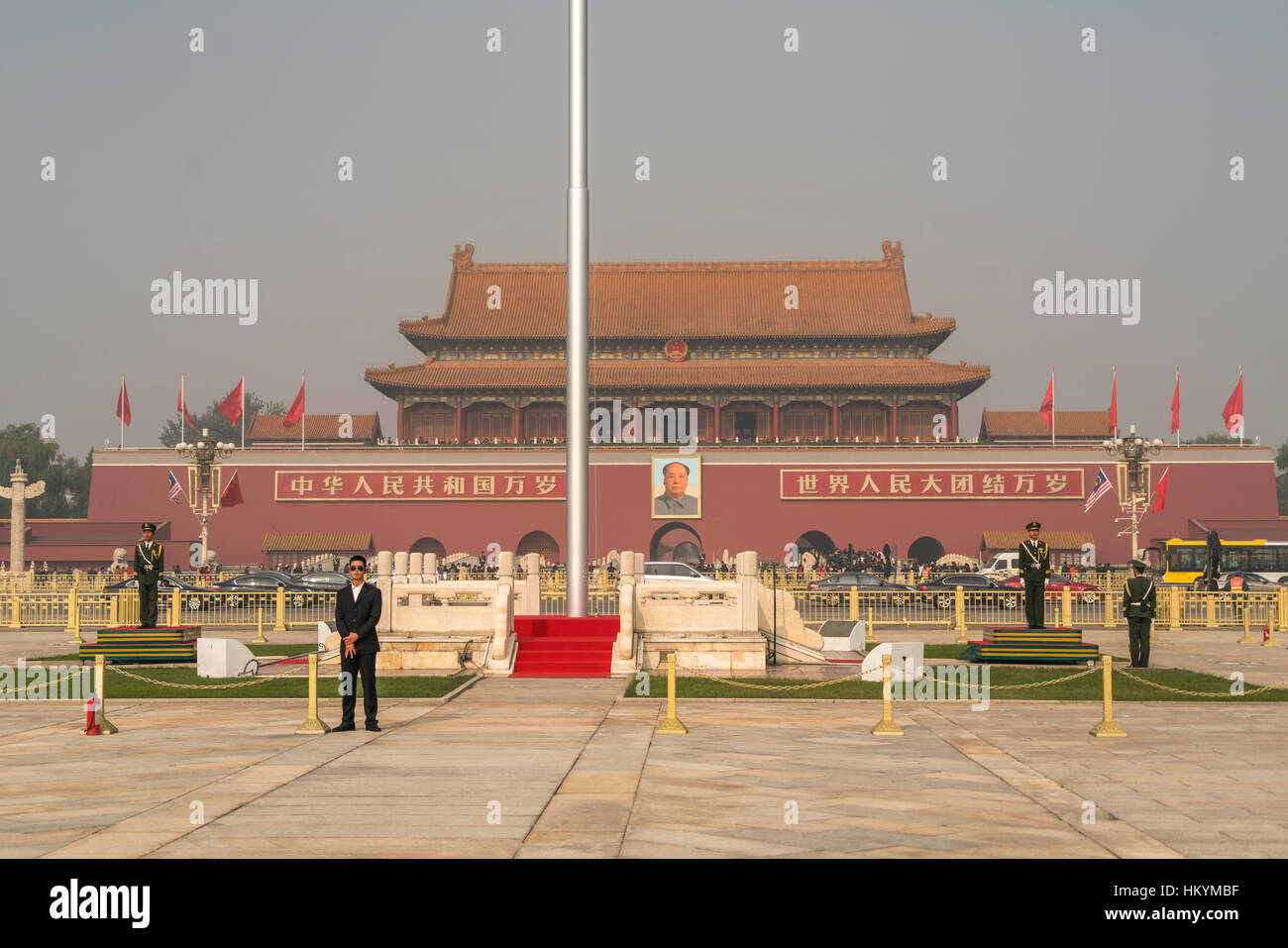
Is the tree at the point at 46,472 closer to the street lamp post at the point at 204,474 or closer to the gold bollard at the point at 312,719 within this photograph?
the street lamp post at the point at 204,474

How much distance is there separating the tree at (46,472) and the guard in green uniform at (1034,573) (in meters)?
68.9

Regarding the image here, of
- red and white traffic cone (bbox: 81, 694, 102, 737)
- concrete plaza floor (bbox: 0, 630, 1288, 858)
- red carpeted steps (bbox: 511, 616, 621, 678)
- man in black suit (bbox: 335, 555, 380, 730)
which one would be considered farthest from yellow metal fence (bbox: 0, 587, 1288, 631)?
red and white traffic cone (bbox: 81, 694, 102, 737)

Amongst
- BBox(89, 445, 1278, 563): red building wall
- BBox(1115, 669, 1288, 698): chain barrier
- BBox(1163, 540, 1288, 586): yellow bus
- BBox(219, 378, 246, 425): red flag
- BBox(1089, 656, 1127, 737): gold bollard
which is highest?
BBox(219, 378, 246, 425): red flag

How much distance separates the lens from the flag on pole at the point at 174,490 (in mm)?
45000

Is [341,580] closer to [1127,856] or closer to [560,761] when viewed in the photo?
[560,761]

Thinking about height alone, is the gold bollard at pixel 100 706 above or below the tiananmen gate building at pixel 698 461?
below

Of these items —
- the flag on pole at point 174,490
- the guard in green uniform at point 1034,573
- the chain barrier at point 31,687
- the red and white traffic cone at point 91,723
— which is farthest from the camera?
the flag on pole at point 174,490

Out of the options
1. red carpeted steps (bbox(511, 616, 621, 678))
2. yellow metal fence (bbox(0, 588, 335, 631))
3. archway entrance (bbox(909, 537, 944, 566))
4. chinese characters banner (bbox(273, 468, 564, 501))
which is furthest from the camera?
archway entrance (bbox(909, 537, 944, 566))

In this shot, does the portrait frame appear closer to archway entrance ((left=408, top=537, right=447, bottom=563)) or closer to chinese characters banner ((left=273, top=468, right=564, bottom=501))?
chinese characters banner ((left=273, top=468, right=564, bottom=501))

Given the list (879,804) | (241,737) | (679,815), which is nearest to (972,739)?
(879,804)

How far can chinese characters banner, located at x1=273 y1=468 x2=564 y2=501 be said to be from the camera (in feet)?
158

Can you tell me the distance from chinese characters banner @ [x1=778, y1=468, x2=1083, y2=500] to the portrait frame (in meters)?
3.09

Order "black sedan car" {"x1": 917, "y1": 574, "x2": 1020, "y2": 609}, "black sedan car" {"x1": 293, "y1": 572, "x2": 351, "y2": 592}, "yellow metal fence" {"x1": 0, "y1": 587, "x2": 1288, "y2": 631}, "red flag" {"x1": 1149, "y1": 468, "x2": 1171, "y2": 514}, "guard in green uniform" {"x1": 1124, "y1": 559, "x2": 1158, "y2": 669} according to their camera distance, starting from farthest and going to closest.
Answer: "red flag" {"x1": 1149, "y1": 468, "x2": 1171, "y2": 514} < "black sedan car" {"x1": 293, "y1": 572, "x2": 351, "y2": 592} < "black sedan car" {"x1": 917, "y1": 574, "x2": 1020, "y2": 609} < "yellow metal fence" {"x1": 0, "y1": 587, "x2": 1288, "y2": 631} < "guard in green uniform" {"x1": 1124, "y1": 559, "x2": 1158, "y2": 669}

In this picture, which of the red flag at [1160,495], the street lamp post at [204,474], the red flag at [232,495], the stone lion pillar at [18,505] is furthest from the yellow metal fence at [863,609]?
the red flag at [1160,495]
